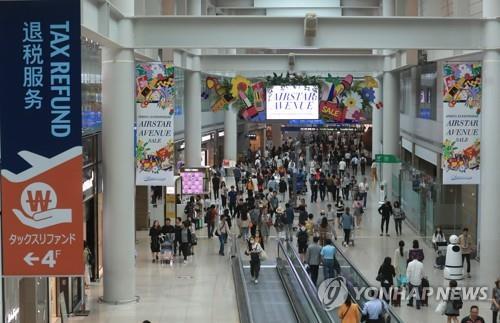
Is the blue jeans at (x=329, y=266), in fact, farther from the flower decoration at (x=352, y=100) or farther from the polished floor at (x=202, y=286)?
the flower decoration at (x=352, y=100)

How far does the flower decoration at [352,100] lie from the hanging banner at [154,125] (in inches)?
421

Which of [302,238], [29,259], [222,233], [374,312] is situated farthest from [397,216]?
[29,259]

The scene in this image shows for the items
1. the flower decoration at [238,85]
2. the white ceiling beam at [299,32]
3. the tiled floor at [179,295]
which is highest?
the white ceiling beam at [299,32]

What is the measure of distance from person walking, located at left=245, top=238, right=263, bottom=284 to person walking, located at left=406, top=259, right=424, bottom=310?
3.90 m

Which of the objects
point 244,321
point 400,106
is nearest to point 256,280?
point 244,321

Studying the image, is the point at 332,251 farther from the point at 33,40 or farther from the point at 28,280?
the point at 33,40

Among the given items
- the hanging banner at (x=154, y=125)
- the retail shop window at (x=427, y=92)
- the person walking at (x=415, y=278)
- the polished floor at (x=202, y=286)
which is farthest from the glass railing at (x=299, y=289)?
the retail shop window at (x=427, y=92)

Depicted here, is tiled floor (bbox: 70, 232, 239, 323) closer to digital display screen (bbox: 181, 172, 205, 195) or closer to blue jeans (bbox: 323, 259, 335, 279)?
blue jeans (bbox: 323, 259, 335, 279)

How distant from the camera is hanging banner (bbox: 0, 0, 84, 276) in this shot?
7.70m

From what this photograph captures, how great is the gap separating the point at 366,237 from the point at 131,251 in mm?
10096

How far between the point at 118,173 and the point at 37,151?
852 cm

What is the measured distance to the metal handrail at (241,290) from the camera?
1433 cm

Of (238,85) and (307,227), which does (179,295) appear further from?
(238,85)

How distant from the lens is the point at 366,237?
81.2ft
